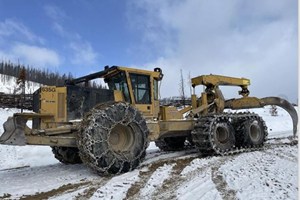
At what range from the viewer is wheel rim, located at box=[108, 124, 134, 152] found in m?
8.16

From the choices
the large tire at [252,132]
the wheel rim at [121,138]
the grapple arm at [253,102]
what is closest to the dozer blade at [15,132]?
the wheel rim at [121,138]

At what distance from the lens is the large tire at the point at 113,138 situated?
7.29 metres

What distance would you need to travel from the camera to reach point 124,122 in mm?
8094

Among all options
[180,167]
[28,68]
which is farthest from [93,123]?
[28,68]

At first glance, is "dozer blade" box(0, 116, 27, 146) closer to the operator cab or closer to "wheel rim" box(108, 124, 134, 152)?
"wheel rim" box(108, 124, 134, 152)

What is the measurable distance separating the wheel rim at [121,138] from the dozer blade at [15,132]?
Result: 1942mm

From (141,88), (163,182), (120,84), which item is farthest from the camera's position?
(141,88)

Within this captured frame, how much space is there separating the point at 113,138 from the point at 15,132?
219 cm

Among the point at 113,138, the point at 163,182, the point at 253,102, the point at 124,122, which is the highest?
the point at 253,102

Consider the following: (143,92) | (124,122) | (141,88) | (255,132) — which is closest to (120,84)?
(141,88)

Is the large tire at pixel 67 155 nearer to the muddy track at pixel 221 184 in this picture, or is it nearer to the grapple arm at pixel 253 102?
the muddy track at pixel 221 184

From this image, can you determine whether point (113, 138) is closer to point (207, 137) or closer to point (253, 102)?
point (207, 137)

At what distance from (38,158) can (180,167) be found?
6991 millimetres

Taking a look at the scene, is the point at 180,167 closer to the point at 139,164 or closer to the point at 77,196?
the point at 139,164
